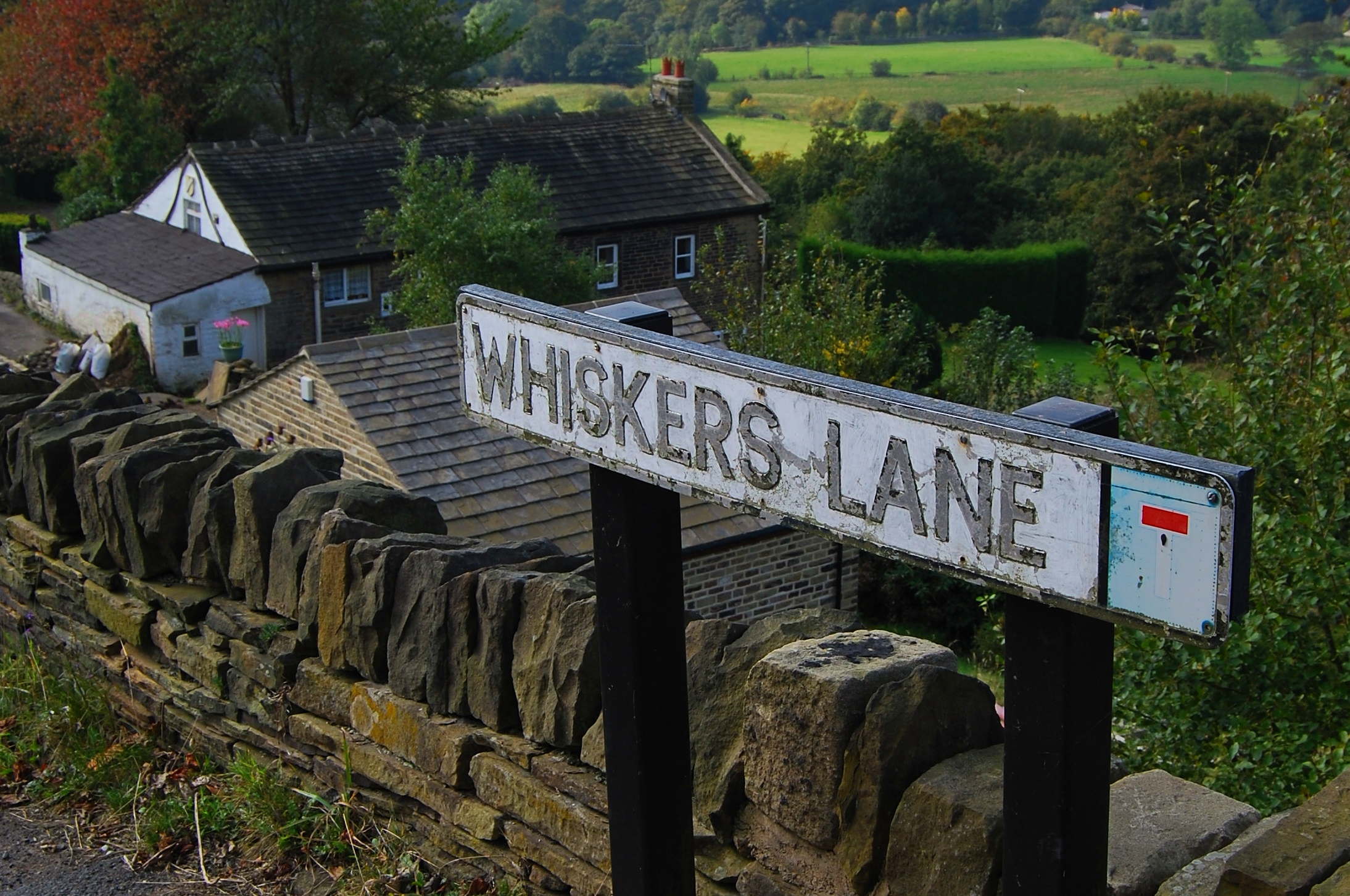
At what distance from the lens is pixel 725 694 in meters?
3.48

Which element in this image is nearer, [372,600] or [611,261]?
[372,600]

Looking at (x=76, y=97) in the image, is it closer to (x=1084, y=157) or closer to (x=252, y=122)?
(x=252, y=122)

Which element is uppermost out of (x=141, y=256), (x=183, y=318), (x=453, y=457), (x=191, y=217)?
(x=191, y=217)

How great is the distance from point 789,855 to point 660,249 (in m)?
26.3

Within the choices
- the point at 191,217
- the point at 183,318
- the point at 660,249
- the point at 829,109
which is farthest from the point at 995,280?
the point at 829,109

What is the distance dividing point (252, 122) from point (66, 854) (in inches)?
1385

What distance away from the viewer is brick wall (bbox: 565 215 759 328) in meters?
28.2

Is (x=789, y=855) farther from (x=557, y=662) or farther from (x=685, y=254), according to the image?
(x=685, y=254)

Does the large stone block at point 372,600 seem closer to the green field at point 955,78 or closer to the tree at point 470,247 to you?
the tree at point 470,247

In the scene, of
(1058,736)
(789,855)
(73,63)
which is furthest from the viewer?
(73,63)

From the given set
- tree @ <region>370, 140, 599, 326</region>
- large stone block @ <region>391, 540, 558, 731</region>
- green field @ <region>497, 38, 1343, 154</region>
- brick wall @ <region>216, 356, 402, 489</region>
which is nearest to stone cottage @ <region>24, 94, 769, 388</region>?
tree @ <region>370, 140, 599, 326</region>

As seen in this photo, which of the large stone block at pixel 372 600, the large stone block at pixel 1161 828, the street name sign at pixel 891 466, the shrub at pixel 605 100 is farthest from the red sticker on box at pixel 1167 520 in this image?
the shrub at pixel 605 100

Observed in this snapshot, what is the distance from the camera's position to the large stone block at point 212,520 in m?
4.91

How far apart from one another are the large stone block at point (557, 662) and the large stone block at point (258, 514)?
1295 millimetres
